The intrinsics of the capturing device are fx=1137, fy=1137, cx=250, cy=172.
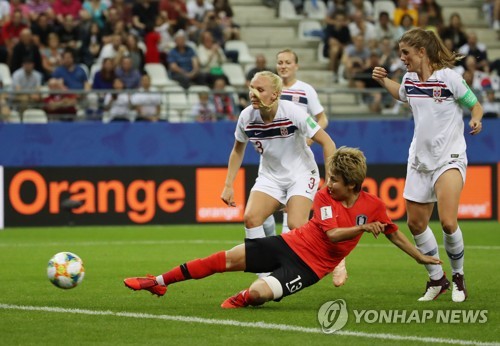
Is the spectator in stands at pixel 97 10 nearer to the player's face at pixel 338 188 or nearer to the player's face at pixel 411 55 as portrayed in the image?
the player's face at pixel 411 55

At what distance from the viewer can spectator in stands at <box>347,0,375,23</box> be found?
25997 mm

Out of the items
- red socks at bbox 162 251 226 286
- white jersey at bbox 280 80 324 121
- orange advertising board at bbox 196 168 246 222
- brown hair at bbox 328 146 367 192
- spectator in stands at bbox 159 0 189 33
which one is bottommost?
orange advertising board at bbox 196 168 246 222

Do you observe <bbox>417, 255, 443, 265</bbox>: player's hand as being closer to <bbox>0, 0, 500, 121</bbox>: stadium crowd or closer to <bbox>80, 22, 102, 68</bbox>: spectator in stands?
<bbox>0, 0, 500, 121</bbox>: stadium crowd

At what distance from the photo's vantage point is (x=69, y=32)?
22969mm

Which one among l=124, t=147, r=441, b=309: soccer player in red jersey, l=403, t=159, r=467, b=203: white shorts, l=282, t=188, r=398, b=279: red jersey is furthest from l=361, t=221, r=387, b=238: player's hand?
l=403, t=159, r=467, b=203: white shorts

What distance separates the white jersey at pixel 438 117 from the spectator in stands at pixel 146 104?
1129 centimetres

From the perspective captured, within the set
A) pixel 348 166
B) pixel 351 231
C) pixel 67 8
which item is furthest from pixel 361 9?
pixel 351 231

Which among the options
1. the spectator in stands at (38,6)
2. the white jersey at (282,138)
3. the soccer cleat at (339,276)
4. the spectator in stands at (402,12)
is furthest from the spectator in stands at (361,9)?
the soccer cleat at (339,276)

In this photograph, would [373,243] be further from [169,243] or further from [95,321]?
Result: [95,321]

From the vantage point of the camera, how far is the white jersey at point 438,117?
991cm

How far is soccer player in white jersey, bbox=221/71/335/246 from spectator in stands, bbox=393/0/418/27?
1555cm

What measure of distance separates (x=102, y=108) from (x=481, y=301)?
12.5 metres

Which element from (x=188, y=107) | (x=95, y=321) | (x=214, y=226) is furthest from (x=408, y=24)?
(x=95, y=321)

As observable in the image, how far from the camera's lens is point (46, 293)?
10.5 m
